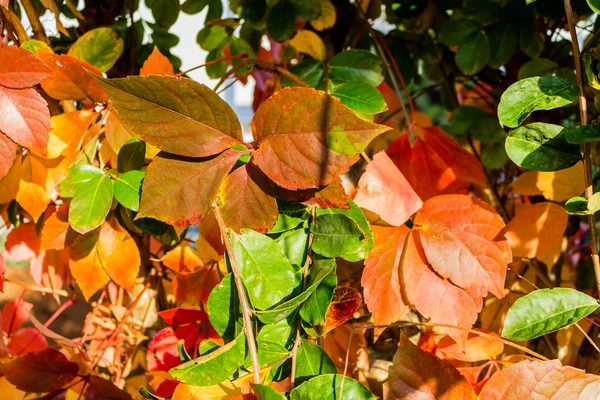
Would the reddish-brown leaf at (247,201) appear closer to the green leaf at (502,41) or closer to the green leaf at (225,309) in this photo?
the green leaf at (225,309)

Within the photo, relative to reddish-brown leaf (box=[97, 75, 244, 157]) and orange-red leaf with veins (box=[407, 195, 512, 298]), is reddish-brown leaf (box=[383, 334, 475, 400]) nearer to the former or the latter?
orange-red leaf with veins (box=[407, 195, 512, 298])

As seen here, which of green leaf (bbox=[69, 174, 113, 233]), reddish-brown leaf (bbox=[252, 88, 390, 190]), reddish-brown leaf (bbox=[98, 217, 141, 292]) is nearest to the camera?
reddish-brown leaf (bbox=[252, 88, 390, 190])

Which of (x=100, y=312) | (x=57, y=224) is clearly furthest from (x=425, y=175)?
(x=100, y=312)

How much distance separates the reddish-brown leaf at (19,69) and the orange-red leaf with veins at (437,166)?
342 millimetres

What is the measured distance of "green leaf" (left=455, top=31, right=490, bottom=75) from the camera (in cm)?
70

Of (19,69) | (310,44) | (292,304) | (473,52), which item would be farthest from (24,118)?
(473,52)

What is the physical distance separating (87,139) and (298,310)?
28cm

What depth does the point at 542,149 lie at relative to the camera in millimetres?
389

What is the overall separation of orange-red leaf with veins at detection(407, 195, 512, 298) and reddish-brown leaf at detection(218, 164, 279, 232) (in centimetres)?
14

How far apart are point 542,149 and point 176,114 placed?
248 mm

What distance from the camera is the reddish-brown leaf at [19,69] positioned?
16.1 inches

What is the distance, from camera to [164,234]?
0.57 metres

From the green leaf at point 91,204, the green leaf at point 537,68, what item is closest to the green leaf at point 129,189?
the green leaf at point 91,204

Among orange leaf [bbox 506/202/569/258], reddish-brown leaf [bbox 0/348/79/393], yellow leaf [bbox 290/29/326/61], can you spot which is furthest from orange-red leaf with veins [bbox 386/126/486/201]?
reddish-brown leaf [bbox 0/348/79/393]
